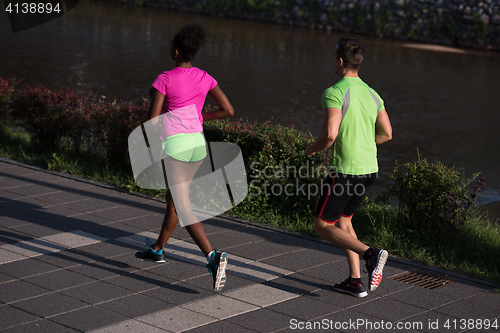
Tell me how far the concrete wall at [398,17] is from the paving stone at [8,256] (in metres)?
22.5

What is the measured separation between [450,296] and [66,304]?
2.71m

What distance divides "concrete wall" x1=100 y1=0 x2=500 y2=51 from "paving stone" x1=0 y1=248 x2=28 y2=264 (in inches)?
887

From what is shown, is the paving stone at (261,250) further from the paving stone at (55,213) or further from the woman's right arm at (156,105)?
the paving stone at (55,213)

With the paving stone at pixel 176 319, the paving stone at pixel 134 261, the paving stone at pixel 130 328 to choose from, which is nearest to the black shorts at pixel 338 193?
the paving stone at pixel 176 319

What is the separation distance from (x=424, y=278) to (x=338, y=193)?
1204mm

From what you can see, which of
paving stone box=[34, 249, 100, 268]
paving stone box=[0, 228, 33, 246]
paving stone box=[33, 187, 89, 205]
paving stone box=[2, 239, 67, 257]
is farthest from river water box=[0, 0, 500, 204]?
paving stone box=[0, 228, 33, 246]

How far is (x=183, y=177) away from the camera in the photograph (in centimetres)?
436

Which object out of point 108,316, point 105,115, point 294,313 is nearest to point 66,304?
point 108,316

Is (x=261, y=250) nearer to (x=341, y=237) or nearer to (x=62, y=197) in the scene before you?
(x=341, y=237)

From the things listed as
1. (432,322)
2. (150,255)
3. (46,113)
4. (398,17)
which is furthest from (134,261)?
(398,17)

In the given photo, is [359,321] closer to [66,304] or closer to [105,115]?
Result: [66,304]

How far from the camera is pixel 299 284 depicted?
4469 millimetres

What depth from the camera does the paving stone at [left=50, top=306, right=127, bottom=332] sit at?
371 cm

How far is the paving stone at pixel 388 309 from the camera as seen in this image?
13.0 ft
